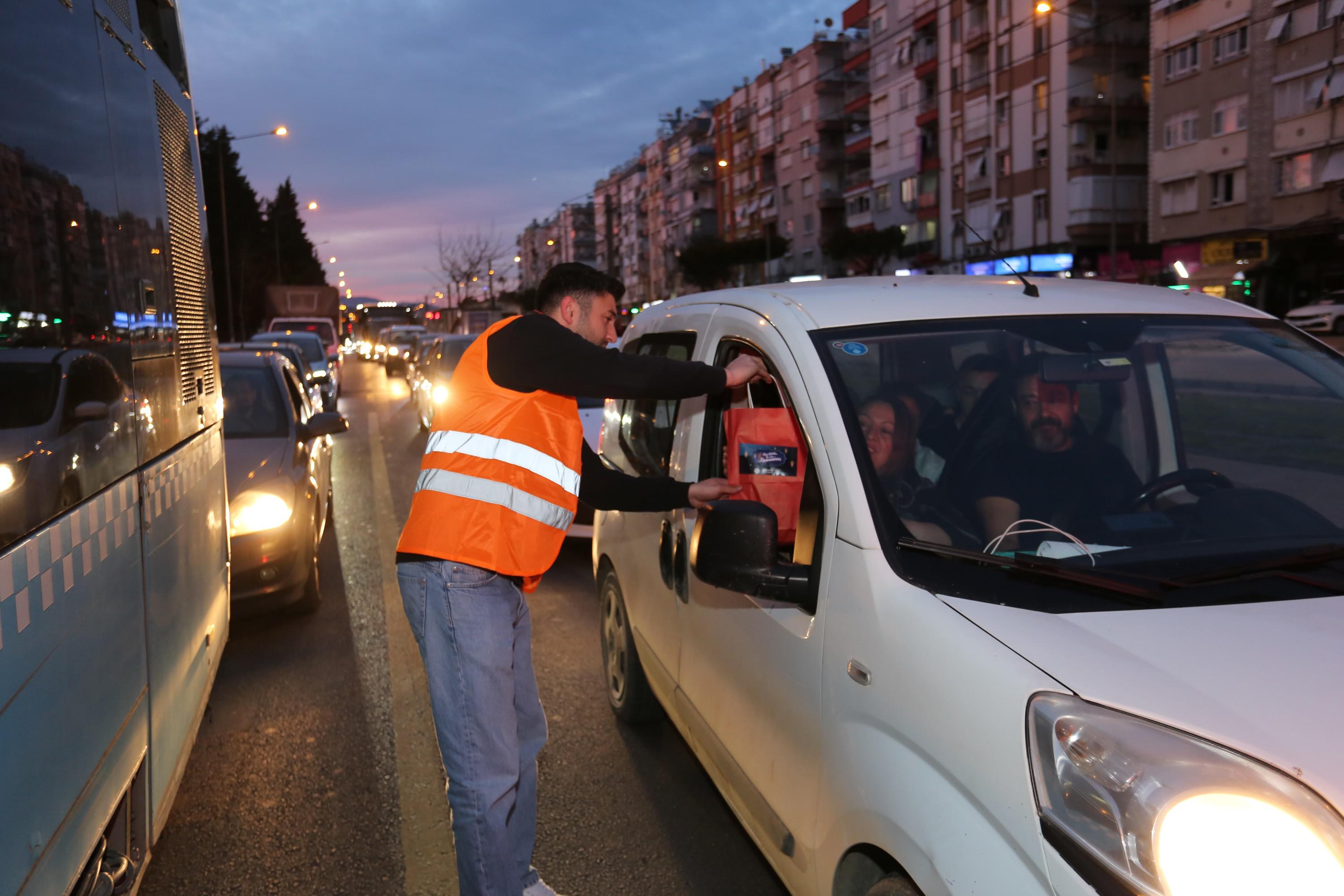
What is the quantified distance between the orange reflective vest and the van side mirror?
0.56 metres

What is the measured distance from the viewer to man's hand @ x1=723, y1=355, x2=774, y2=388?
3008 mm

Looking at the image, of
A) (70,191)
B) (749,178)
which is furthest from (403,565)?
(749,178)

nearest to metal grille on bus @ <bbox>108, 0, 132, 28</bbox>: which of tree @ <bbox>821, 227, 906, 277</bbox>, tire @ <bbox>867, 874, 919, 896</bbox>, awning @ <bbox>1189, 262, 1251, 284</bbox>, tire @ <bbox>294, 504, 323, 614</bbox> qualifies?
tire @ <bbox>867, 874, 919, 896</bbox>

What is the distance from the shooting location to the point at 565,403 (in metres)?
3.03

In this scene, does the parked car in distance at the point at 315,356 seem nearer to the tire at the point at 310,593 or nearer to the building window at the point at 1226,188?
the tire at the point at 310,593

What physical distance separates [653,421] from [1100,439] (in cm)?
178

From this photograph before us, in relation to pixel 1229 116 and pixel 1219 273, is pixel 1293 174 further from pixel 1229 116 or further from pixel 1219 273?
pixel 1219 273

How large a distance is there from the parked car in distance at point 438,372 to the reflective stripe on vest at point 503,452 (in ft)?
35.3

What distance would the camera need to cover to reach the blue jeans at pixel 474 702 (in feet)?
9.63

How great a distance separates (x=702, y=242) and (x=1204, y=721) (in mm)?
83432

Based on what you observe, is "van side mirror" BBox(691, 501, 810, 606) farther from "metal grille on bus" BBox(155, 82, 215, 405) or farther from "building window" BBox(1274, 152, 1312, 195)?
"building window" BBox(1274, 152, 1312, 195)

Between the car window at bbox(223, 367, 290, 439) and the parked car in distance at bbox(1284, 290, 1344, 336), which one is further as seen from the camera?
the parked car in distance at bbox(1284, 290, 1344, 336)

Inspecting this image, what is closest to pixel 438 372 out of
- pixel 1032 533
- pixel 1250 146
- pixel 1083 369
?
pixel 1083 369

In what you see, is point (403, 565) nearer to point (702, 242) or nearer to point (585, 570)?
point (585, 570)
